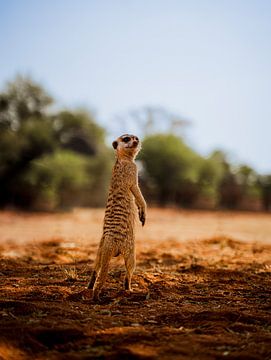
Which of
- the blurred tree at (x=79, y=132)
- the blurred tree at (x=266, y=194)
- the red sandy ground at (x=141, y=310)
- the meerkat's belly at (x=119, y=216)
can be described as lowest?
the red sandy ground at (x=141, y=310)

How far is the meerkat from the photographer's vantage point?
514 cm

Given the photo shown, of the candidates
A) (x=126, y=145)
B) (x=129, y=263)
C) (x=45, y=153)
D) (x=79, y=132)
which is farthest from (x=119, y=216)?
(x=79, y=132)

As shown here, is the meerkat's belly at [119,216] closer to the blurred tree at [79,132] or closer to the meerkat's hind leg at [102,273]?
the meerkat's hind leg at [102,273]

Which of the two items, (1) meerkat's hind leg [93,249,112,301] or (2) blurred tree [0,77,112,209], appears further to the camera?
(2) blurred tree [0,77,112,209]

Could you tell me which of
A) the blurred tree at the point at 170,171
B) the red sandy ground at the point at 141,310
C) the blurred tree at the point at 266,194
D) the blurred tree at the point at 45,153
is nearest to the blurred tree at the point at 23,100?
the blurred tree at the point at 45,153

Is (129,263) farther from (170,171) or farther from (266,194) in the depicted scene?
(266,194)

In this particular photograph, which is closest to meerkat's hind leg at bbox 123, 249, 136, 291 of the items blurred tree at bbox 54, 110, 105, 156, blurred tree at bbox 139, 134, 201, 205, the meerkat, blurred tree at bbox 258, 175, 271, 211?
the meerkat

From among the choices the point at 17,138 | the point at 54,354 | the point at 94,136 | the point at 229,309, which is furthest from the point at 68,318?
the point at 94,136

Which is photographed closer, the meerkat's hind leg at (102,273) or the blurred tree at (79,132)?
the meerkat's hind leg at (102,273)

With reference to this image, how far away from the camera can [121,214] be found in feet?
17.4

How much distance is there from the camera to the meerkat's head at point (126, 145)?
5547 mm

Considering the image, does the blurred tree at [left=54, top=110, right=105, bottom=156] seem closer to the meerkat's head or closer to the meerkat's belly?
the meerkat's head

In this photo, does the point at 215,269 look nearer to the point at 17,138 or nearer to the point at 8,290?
the point at 8,290

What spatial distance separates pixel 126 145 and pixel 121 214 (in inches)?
35.2
